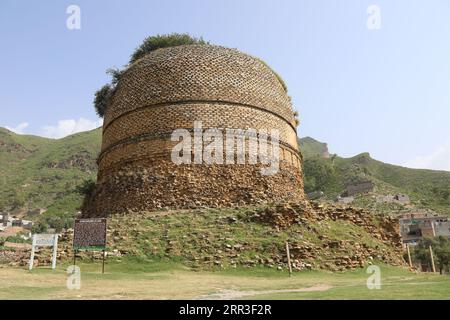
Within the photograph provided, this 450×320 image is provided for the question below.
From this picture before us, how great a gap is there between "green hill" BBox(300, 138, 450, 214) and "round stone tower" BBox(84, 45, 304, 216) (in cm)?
4898

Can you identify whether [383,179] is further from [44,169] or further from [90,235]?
[90,235]

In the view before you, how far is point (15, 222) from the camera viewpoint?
59750 millimetres

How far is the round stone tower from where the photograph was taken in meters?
16.5

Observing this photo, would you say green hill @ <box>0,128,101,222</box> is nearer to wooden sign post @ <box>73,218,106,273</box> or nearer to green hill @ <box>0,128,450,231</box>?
green hill @ <box>0,128,450,231</box>

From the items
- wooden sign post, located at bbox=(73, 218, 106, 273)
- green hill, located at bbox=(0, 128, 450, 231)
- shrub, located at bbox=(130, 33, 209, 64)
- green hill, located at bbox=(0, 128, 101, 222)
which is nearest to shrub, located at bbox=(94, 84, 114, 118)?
shrub, located at bbox=(130, 33, 209, 64)

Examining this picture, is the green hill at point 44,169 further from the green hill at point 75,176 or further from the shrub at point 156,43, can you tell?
the shrub at point 156,43

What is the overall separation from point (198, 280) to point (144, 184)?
7.65 metres

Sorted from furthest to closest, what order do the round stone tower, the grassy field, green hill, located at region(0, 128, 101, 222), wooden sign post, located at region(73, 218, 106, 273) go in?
green hill, located at region(0, 128, 101, 222)
the round stone tower
wooden sign post, located at region(73, 218, 106, 273)
the grassy field

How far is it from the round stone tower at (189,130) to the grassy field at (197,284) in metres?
5.22

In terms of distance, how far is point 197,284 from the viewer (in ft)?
28.7

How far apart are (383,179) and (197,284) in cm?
7772

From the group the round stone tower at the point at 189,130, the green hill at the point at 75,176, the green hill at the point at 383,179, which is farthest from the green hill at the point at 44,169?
the round stone tower at the point at 189,130

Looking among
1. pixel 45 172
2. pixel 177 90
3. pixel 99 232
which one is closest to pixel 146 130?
pixel 177 90
